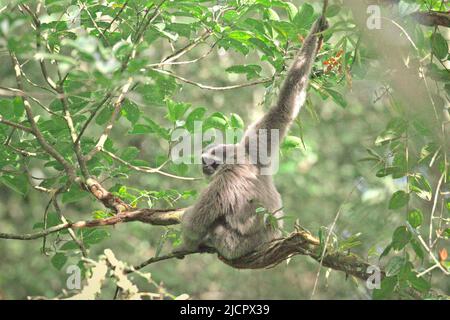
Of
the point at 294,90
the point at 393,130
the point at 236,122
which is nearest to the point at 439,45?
the point at 393,130

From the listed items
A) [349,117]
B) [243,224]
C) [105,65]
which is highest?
[105,65]

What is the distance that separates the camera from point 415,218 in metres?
3.22

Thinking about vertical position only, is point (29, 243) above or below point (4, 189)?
below

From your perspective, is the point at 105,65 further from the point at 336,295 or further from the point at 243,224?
the point at 336,295

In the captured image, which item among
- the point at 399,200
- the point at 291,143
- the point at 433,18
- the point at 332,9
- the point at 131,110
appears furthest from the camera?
the point at 291,143

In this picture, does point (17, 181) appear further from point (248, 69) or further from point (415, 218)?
point (415, 218)

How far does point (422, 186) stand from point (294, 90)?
1.41m

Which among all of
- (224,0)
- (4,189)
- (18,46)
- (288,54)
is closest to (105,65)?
(18,46)

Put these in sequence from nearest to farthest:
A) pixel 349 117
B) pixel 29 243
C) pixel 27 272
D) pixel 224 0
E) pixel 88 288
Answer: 1. pixel 88 288
2. pixel 224 0
3. pixel 27 272
4. pixel 29 243
5. pixel 349 117

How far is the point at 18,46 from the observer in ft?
8.10

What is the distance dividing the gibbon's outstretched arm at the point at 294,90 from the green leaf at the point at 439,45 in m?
0.92

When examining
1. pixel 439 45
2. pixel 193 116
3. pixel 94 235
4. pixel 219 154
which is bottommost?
pixel 94 235

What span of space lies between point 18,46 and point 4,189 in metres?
10.8

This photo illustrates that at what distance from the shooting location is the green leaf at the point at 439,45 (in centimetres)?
319
